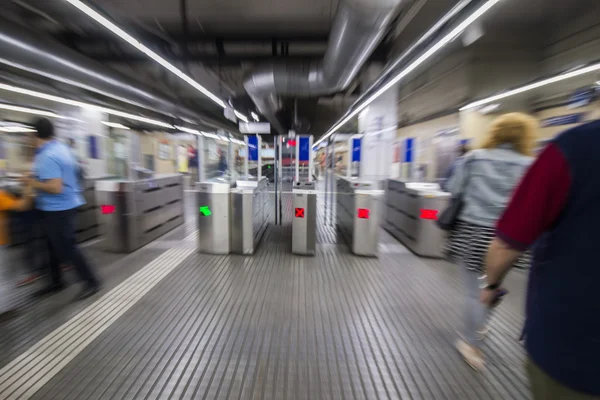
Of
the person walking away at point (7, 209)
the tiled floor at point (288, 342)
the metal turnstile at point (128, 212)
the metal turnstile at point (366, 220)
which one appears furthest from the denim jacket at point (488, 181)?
the metal turnstile at point (128, 212)

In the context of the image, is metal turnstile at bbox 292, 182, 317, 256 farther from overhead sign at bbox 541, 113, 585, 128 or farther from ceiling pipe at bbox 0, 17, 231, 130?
overhead sign at bbox 541, 113, 585, 128

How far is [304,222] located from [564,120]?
4025 mm

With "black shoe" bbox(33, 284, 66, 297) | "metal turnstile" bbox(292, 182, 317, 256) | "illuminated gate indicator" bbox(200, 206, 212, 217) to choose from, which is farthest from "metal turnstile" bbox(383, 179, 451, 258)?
"black shoe" bbox(33, 284, 66, 297)

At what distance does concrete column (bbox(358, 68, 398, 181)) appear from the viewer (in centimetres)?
499

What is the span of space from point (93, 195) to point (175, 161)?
8013mm

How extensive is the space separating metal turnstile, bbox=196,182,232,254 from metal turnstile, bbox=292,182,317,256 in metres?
0.96

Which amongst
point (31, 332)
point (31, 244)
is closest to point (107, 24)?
point (31, 244)

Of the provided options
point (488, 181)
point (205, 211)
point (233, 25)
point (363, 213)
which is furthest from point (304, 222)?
point (233, 25)

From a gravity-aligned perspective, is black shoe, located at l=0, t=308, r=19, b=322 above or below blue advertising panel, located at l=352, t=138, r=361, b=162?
below

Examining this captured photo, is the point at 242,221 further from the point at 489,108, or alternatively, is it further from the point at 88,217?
the point at 489,108

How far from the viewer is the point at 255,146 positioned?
582 cm

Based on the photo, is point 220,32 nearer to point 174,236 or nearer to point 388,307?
point 174,236

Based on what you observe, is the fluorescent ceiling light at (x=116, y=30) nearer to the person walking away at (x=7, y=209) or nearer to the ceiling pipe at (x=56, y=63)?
the ceiling pipe at (x=56, y=63)

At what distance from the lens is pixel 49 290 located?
101 inches
